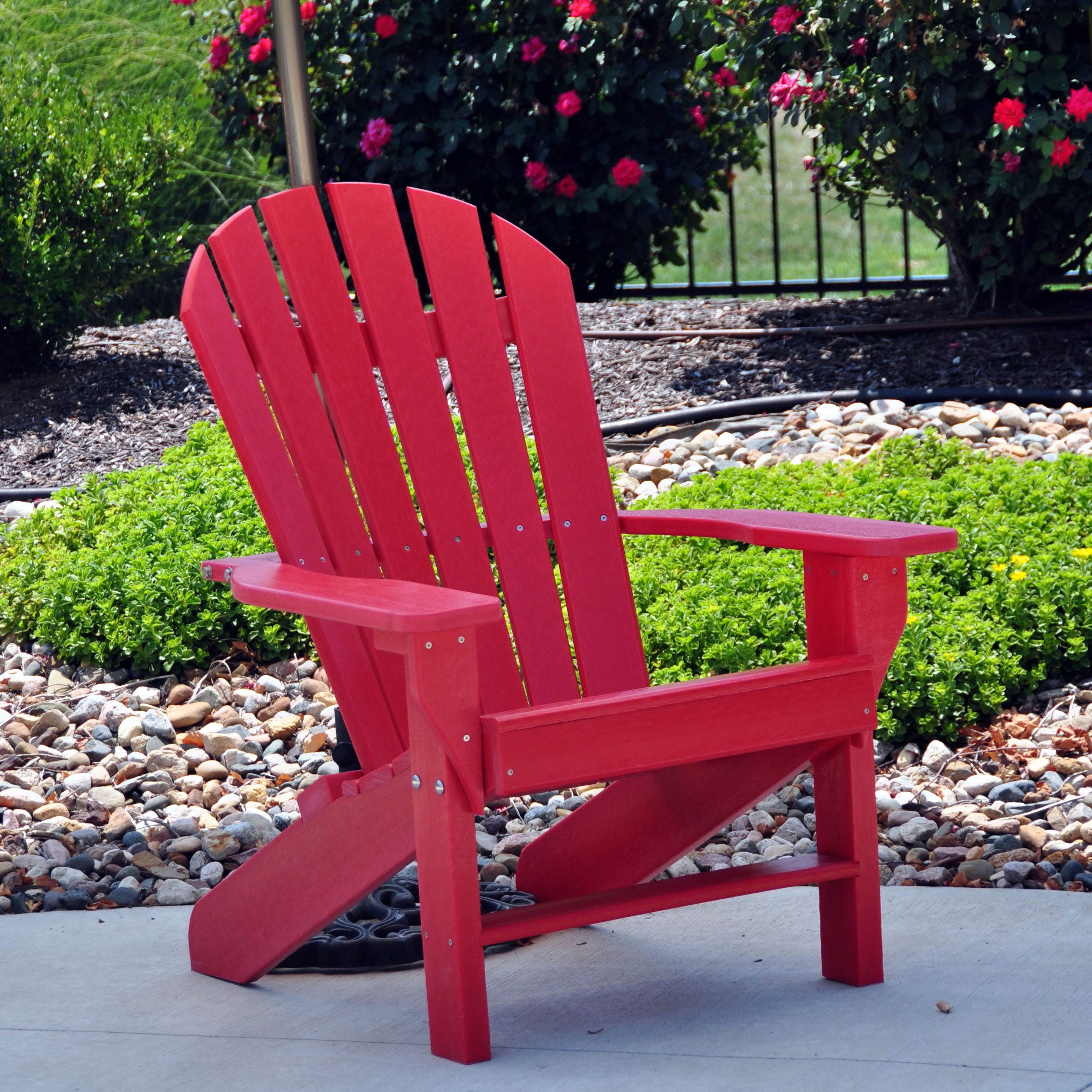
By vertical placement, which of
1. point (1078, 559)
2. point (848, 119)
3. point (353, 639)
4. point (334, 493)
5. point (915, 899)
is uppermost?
point (848, 119)

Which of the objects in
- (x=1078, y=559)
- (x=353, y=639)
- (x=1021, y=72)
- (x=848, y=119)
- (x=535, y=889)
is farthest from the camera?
(x=848, y=119)

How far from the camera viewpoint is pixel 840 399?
195 inches

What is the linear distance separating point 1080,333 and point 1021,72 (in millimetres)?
1044

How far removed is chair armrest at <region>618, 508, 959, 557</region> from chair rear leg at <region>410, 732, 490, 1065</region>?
57 centimetres

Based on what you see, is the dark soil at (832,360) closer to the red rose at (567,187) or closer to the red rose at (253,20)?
the red rose at (567,187)

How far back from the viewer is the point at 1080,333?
550 cm

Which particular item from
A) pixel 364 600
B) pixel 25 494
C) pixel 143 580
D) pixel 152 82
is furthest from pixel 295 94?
pixel 152 82

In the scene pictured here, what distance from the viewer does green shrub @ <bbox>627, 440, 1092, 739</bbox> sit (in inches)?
118

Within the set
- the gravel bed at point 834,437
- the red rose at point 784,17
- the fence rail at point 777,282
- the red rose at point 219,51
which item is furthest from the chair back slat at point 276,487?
the red rose at point 219,51

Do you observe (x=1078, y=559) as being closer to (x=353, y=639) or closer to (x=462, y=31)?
(x=353, y=639)

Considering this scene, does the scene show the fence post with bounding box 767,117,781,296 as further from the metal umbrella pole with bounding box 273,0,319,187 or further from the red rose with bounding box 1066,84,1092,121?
the metal umbrella pole with bounding box 273,0,319,187

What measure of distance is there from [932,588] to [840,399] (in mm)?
1746

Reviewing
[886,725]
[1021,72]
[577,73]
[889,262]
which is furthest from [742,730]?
[889,262]

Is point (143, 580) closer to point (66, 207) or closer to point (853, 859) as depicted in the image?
point (853, 859)
